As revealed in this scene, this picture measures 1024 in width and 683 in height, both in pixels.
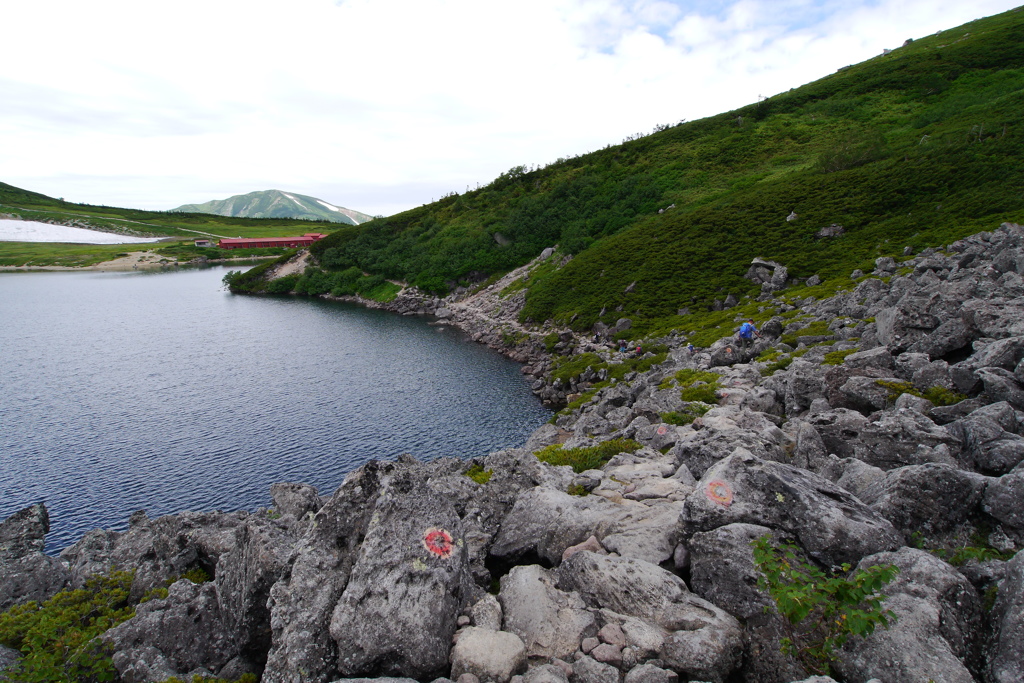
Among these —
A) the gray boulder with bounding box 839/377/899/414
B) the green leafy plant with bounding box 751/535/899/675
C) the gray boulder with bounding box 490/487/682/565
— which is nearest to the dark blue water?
the gray boulder with bounding box 490/487/682/565

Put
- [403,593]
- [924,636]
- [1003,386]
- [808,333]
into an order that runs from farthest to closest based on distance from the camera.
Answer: [808,333], [1003,386], [403,593], [924,636]

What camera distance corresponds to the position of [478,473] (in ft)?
79.8

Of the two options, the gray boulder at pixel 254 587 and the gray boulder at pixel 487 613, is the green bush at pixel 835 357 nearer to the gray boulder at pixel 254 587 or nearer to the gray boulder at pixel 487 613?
the gray boulder at pixel 487 613

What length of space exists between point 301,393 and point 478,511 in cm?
4779

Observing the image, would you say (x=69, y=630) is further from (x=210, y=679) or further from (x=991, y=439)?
(x=991, y=439)

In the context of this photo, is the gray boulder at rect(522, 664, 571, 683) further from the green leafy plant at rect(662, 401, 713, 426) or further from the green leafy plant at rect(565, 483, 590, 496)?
the green leafy plant at rect(662, 401, 713, 426)

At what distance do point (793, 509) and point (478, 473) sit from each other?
52.4 ft

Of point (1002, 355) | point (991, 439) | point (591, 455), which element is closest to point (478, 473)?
point (591, 455)

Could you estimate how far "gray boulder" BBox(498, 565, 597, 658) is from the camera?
10078mm

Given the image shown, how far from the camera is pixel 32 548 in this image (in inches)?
768

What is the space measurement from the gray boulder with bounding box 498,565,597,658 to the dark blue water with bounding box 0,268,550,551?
95.6 ft

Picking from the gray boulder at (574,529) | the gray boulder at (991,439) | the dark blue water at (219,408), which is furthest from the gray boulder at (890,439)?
the dark blue water at (219,408)

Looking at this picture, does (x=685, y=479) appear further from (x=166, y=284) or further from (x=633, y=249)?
(x=166, y=284)

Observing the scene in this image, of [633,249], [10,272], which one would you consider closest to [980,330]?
[633,249]
